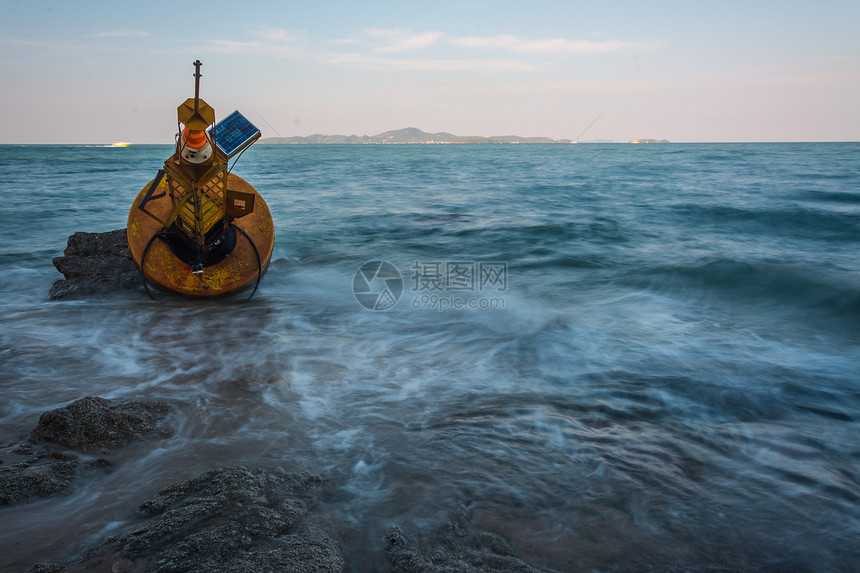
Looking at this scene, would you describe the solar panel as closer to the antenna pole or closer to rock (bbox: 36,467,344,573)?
the antenna pole

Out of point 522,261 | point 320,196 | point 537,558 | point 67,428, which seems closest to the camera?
point 537,558

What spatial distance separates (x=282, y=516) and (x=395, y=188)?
24.8 m

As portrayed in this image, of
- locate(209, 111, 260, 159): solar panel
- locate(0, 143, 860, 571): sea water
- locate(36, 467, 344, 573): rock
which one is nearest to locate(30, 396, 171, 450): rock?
locate(0, 143, 860, 571): sea water

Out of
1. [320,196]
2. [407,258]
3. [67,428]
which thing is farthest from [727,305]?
[320,196]

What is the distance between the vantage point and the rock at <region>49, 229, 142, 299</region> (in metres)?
7.64

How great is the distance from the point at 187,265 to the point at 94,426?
3565 millimetres

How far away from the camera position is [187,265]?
22.7 ft

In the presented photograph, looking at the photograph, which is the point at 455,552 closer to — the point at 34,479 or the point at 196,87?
the point at 34,479

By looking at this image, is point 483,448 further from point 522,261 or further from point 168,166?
point 522,261

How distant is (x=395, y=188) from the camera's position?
88.2 feet

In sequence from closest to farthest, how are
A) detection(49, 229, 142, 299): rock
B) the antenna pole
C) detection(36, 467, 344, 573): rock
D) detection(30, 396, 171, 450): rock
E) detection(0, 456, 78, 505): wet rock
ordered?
detection(36, 467, 344, 573): rock < detection(0, 456, 78, 505): wet rock < detection(30, 396, 171, 450): rock < the antenna pole < detection(49, 229, 142, 299): rock

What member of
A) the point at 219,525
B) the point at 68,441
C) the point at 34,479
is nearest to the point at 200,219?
the point at 68,441

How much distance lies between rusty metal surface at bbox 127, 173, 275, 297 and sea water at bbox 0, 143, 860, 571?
0.35m

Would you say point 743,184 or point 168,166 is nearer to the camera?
point 168,166
